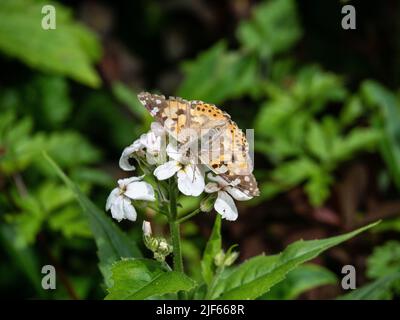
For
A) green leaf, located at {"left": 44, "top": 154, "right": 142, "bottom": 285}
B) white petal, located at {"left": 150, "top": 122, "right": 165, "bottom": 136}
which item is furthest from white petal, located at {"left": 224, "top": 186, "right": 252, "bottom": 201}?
green leaf, located at {"left": 44, "top": 154, "right": 142, "bottom": 285}

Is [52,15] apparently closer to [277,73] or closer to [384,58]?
[277,73]

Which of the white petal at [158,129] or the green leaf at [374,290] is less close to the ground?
the white petal at [158,129]

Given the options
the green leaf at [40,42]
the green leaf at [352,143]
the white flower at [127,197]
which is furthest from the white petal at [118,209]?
the green leaf at [352,143]

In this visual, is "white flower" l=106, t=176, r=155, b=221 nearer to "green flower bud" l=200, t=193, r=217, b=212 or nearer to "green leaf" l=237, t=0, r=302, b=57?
"green flower bud" l=200, t=193, r=217, b=212

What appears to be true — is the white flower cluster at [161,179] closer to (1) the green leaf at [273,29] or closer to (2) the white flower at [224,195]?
(2) the white flower at [224,195]

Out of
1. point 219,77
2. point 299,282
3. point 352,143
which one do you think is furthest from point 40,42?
point 299,282

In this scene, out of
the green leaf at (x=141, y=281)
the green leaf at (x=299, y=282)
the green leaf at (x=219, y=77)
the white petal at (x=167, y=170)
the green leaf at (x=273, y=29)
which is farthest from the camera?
the green leaf at (x=273, y=29)

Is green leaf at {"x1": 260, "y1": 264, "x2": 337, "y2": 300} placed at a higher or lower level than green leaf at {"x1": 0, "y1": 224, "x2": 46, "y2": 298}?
lower

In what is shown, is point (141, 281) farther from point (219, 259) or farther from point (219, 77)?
point (219, 77)
